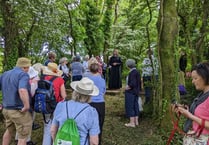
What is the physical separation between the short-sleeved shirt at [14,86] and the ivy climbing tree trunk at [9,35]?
2548mm

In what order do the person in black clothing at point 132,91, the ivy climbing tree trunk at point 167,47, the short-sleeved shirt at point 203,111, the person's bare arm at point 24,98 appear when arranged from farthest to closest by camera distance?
the person in black clothing at point 132,91, the ivy climbing tree trunk at point 167,47, the person's bare arm at point 24,98, the short-sleeved shirt at point 203,111

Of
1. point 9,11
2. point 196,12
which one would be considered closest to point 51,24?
point 9,11

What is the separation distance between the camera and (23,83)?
471cm

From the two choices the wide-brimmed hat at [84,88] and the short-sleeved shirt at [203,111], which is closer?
the short-sleeved shirt at [203,111]

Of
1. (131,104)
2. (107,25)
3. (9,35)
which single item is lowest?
(131,104)

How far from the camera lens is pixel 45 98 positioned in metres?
4.84

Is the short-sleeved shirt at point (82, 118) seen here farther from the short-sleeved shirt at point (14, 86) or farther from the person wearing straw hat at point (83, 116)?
the short-sleeved shirt at point (14, 86)

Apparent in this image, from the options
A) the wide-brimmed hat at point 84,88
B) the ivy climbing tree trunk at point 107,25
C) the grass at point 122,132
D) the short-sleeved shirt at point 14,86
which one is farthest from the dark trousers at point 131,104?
the ivy climbing tree trunk at point 107,25

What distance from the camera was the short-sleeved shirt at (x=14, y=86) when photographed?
473 cm

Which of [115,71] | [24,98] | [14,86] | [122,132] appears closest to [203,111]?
[24,98]

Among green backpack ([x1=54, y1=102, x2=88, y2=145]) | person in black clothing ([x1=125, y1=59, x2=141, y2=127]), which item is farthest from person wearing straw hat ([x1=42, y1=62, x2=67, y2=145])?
person in black clothing ([x1=125, y1=59, x2=141, y2=127])

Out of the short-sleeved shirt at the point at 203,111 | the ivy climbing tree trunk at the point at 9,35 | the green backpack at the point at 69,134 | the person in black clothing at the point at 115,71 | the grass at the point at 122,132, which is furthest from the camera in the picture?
the person in black clothing at the point at 115,71

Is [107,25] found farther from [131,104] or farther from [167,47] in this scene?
[167,47]

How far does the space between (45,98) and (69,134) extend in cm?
184
